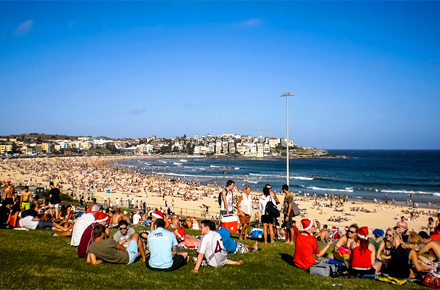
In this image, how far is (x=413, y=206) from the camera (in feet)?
121

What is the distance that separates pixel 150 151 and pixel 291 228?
188 m

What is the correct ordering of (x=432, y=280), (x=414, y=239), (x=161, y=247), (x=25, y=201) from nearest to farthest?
(x=432, y=280) → (x=161, y=247) → (x=414, y=239) → (x=25, y=201)

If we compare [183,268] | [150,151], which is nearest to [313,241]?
[183,268]

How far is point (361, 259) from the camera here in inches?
240

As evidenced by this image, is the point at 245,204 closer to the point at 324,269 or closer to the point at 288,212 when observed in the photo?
the point at 288,212

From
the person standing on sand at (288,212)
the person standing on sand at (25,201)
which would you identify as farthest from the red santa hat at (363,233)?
the person standing on sand at (25,201)

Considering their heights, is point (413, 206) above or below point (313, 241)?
below

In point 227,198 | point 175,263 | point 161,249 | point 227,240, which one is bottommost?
point 175,263

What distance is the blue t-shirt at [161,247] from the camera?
5.91m

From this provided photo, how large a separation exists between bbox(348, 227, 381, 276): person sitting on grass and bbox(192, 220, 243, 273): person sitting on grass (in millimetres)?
2553

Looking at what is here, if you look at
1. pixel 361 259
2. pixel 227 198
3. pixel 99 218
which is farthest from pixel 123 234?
pixel 361 259

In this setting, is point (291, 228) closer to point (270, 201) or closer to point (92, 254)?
point (270, 201)

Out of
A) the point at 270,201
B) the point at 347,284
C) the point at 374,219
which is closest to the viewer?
the point at 347,284

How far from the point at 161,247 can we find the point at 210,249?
98 cm
